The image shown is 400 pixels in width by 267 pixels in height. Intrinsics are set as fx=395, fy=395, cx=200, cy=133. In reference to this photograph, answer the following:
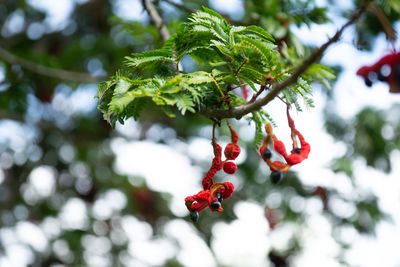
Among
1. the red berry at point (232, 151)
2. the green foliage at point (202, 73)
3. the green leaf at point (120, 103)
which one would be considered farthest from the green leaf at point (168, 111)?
the red berry at point (232, 151)

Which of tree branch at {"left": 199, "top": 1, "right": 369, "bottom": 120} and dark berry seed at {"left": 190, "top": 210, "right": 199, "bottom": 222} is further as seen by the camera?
dark berry seed at {"left": 190, "top": 210, "right": 199, "bottom": 222}

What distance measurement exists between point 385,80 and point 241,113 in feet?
2.23

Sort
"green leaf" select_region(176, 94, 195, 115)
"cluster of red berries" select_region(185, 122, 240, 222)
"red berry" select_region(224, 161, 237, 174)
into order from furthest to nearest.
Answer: "red berry" select_region(224, 161, 237, 174)
"cluster of red berries" select_region(185, 122, 240, 222)
"green leaf" select_region(176, 94, 195, 115)

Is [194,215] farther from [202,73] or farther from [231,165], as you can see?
[202,73]

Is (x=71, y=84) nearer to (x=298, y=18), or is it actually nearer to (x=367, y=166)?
(x=298, y=18)

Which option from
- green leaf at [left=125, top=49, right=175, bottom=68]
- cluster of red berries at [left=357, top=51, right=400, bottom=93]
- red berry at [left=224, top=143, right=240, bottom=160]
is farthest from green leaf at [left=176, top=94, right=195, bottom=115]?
cluster of red berries at [left=357, top=51, right=400, bottom=93]

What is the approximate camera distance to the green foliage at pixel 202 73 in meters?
1.69

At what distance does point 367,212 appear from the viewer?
569cm

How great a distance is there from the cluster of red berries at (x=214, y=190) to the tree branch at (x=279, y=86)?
194mm

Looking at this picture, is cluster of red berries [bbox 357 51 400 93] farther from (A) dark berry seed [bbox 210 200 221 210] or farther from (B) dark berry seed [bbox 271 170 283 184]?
(A) dark berry seed [bbox 210 200 221 210]

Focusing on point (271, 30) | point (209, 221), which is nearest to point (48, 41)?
point (209, 221)

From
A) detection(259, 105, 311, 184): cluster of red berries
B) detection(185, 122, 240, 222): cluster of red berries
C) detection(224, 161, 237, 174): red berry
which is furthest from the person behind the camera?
detection(224, 161, 237, 174): red berry

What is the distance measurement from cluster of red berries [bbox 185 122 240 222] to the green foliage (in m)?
0.24

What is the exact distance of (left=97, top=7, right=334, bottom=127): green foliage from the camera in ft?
5.55
